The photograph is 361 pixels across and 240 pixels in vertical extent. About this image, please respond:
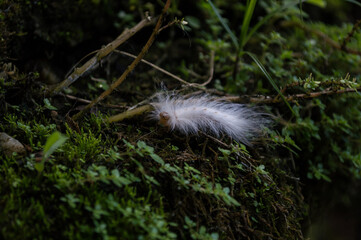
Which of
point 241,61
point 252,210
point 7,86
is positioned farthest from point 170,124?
point 241,61

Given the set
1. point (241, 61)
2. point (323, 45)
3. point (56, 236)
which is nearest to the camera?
point (56, 236)

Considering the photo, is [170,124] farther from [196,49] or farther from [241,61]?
[196,49]

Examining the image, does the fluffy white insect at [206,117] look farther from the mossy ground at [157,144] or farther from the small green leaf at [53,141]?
the small green leaf at [53,141]

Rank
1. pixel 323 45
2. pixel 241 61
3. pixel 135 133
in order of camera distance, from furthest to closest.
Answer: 1. pixel 323 45
2. pixel 241 61
3. pixel 135 133

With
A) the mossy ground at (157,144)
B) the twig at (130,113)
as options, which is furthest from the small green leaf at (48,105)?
the twig at (130,113)

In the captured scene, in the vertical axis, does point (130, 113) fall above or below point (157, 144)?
above

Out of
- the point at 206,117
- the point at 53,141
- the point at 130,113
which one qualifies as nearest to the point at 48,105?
the point at 130,113

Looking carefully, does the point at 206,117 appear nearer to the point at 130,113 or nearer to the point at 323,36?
the point at 130,113
